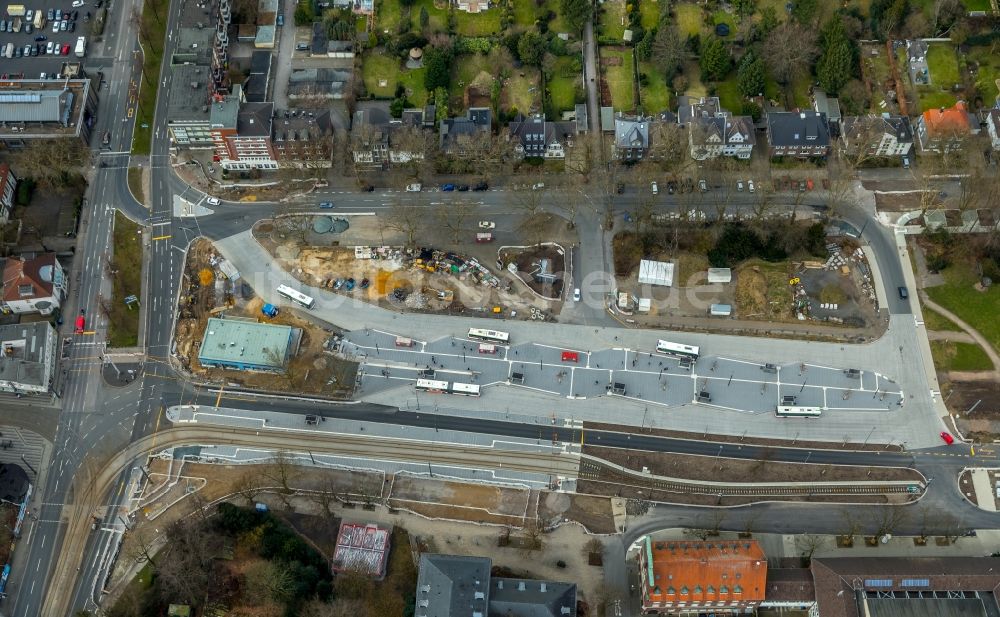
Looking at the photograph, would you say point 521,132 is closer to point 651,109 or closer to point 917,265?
point 651,109

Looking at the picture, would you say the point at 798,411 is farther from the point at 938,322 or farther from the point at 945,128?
the point at 945,128

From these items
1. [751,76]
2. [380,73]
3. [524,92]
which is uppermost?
[380,73]

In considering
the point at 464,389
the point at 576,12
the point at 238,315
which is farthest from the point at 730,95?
the point at 238,315

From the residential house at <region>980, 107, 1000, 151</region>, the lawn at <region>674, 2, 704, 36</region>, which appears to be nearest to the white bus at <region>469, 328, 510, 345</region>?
the lawn at <region>674, 2, 704, 36</region>

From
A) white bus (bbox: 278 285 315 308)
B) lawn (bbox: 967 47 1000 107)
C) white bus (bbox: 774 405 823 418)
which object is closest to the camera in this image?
white bus (bbox: 774 405 823 418)

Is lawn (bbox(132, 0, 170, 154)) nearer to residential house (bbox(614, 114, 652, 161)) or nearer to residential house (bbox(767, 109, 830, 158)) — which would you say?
residential house (bbox(614, 114, 652, 161))
